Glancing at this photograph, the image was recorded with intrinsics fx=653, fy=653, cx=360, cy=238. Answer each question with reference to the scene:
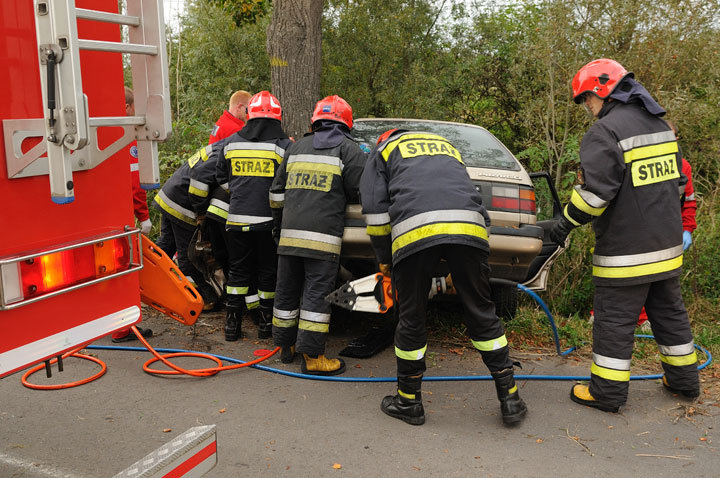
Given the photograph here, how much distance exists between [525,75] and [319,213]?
17.1ft

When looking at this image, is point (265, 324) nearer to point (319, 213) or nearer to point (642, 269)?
point (319, 213)

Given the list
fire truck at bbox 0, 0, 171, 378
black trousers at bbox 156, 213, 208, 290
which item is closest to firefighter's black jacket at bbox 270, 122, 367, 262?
black trousers at bbox 156, 213, 208, 290

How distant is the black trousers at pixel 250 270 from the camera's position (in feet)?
17.5

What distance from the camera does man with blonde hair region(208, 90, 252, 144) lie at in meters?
6.44

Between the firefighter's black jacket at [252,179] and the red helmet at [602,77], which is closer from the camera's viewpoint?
the red helmet at [602,77]

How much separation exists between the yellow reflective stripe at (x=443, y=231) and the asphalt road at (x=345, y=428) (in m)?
1.10

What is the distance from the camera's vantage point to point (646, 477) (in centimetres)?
318

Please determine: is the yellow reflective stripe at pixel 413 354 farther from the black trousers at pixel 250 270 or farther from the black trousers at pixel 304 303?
the black trousers at pixel 250 270

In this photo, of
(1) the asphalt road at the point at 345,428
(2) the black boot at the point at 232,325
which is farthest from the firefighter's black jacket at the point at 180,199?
(1) the asphalt road at the point at 345,428

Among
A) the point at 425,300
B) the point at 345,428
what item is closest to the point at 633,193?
the point at 425,300

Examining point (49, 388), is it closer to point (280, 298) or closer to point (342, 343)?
point (280, 298)

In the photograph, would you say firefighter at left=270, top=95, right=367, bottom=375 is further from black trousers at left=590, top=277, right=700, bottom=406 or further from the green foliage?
the green foliage

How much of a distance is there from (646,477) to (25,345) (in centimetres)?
284

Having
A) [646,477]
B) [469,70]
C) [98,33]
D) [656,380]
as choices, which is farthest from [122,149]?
[469,70]
